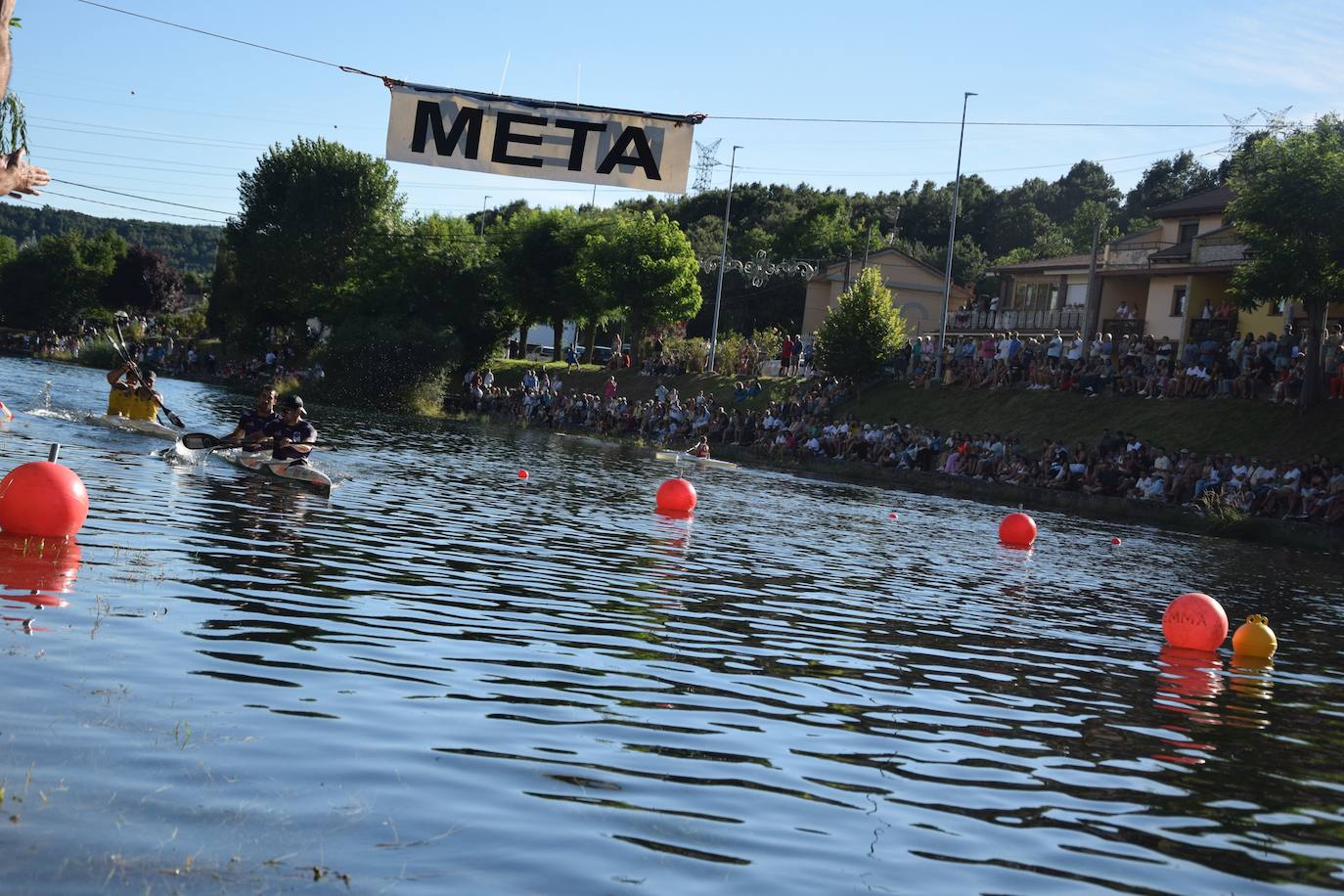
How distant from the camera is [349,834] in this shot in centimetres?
559

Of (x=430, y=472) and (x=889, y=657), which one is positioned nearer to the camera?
(x=889, y=657)

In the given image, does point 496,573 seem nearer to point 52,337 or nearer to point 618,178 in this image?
point 618,178

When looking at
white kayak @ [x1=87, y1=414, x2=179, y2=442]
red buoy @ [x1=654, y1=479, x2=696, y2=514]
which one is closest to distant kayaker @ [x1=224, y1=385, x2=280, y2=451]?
white kayak @ [x1=87, y1=414, x2=179, y2=442]

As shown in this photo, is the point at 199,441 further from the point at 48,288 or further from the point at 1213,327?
the point at 48,288

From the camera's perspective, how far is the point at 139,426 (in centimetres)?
2570

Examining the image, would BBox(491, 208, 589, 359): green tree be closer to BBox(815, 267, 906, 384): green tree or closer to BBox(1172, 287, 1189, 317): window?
BBox(815, 267, 906, 384): green tree

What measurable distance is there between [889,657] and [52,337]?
91865mm

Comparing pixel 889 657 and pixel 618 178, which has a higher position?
pixel 618 178

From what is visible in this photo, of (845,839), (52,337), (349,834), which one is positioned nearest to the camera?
(349,834)

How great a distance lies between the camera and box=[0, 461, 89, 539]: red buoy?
12.3 m

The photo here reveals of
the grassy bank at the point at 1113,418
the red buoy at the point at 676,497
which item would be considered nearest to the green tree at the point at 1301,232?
the grassy bank at the point at 1113,418

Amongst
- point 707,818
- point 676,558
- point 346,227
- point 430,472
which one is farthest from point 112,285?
point 707,818

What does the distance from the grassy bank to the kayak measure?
2246 cm

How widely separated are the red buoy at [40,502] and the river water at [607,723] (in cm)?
36
